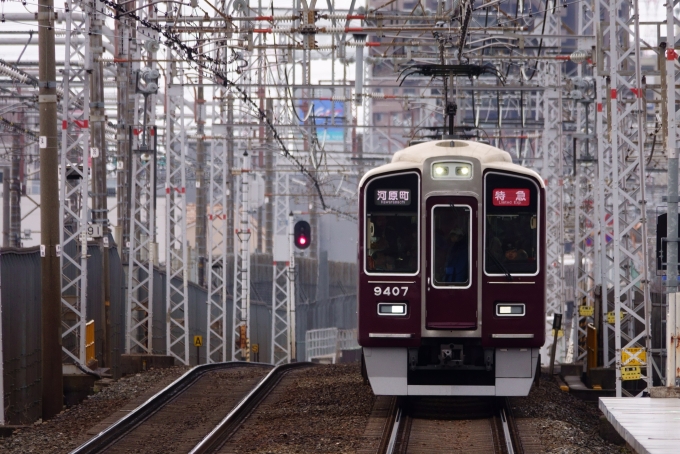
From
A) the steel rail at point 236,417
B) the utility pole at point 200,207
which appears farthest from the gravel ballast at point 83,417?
the utility pole at point 200,207

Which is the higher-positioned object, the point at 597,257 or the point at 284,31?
the point at 284,31

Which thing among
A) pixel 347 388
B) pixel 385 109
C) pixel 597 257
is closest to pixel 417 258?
pixel 347 388

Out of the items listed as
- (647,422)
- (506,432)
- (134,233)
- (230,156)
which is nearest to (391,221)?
(506,432)

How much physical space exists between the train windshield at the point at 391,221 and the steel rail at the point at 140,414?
299 centimetres

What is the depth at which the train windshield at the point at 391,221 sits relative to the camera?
11.3 metres

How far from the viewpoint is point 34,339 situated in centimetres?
1595

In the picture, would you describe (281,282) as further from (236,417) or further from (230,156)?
(236,417)

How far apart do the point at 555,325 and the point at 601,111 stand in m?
5.37

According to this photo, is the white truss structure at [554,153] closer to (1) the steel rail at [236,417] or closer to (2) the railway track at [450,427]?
(1) the steel rail at [236,417]

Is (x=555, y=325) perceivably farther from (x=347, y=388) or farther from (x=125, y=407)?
(x=125, y=407)

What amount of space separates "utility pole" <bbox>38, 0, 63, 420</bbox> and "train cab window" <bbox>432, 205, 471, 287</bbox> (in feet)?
15.6

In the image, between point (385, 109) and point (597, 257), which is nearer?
point (597, 257)

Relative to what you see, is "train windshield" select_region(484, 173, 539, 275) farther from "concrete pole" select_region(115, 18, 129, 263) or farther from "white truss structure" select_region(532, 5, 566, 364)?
"concrete pole" select_region(115, 18, 129, 263)

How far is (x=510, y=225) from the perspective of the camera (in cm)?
1127
